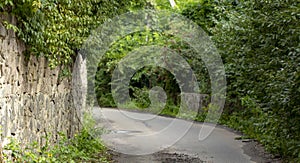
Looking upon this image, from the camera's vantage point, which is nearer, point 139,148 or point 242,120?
point 139,148

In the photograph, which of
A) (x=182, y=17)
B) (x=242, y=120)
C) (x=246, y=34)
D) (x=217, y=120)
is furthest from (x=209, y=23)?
(x=246, y=34)

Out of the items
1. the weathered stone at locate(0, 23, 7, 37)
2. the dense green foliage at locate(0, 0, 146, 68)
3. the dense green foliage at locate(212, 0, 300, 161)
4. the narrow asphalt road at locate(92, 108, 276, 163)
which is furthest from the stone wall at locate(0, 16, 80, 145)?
the dense green foliage at locate(212, 0, 300, 161)

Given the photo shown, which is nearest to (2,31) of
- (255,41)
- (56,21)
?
(56,21)

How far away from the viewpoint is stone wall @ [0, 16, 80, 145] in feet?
12.6

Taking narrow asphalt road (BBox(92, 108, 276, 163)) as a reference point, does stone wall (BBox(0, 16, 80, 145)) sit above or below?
above

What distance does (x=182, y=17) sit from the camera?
15.5 m

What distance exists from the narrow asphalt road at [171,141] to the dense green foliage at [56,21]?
7.80ft

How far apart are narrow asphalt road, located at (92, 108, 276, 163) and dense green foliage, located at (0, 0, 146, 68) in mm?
2376

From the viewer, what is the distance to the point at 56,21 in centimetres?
494

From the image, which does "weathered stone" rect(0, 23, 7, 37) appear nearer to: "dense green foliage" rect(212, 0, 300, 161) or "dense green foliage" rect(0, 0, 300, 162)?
"dense green foliage" rect(0, 0, 300, 162)

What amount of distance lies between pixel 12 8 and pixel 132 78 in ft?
44.7

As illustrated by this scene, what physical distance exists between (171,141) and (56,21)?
15.6 feet

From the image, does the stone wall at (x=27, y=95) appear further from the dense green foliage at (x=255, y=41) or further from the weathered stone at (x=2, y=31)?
the dense green foliage at (x=255, y=41)

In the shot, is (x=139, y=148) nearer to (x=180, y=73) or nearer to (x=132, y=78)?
(x=180, y=73)
